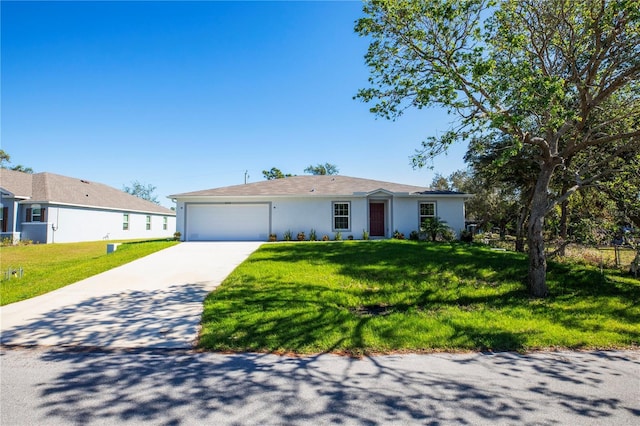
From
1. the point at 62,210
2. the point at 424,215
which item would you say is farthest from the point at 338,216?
the point at 62,210

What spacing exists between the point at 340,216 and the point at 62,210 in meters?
19.6

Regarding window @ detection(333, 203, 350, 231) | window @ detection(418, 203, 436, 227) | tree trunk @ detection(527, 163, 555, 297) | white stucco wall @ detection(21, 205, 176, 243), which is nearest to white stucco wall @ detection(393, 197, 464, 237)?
window @ detection(418, 203, 436, 227)

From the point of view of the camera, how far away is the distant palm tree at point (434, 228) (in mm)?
17391

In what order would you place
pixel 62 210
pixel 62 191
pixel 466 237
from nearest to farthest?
1. pixel 466 237
2. pixel 62 210
3. pixel 62 191

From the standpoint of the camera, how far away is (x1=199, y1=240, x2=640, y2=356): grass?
16.4 ft

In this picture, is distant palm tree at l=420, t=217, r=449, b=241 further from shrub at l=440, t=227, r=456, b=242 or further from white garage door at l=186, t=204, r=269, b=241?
white garage door at l=186, t=204, r=269, b=241

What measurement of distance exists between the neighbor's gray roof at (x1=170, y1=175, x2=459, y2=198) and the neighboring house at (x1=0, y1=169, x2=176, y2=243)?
1011cm

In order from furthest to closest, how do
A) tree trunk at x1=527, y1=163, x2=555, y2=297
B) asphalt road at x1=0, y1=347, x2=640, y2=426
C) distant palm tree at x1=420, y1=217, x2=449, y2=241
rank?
1. distant palm tree at x1=420, y1=217, x2=449, y2=241
2. tree trunk at x1=527, y1=163, x2=555, y2=297
3. asphalt road at x1=0, y1=347, x2=640, y2=426

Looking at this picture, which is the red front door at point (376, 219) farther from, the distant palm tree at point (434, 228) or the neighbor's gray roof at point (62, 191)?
the neighbor's gray roof at point (62, 191)

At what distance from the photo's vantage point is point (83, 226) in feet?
79.2

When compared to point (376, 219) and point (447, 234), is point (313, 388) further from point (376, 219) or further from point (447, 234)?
point (376, 219)

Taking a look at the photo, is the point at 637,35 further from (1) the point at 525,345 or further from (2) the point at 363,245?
(2) the point at 363,245

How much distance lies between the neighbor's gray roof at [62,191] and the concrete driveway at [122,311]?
17.3 m

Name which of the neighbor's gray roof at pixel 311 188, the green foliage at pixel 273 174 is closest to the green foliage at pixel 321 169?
the green foliage at pixel 273 174
